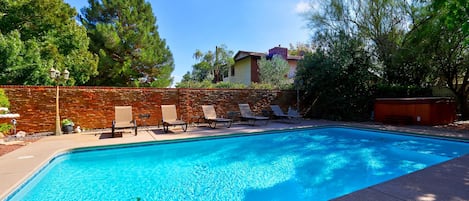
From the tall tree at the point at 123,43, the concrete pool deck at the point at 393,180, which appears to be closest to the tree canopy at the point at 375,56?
the concrete pool deck at the point at 393,180

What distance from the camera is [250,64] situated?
926 inches

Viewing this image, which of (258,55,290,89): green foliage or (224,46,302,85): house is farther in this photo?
(224,46,302,85): house

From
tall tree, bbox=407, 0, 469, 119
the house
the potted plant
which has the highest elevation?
the house

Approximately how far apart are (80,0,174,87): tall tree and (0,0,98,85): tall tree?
1285 mm

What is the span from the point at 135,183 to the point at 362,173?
4315mm

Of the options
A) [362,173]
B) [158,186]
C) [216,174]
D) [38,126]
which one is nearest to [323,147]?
[362,173]

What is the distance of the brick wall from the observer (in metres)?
8.23

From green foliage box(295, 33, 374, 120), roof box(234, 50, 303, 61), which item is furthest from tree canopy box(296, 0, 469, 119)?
roof box(234, 50, 303, 61)

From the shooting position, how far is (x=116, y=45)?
1505 cm

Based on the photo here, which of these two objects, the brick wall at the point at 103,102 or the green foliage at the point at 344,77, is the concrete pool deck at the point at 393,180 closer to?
the brick wall at the point at 103,102

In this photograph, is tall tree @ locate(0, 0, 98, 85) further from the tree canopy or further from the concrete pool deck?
the tree canopy

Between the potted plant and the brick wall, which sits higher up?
Result: the brick wall

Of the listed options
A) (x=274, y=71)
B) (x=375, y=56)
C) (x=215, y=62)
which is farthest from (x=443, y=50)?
(x=215, y=62)

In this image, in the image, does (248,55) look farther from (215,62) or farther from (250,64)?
(215,62)
